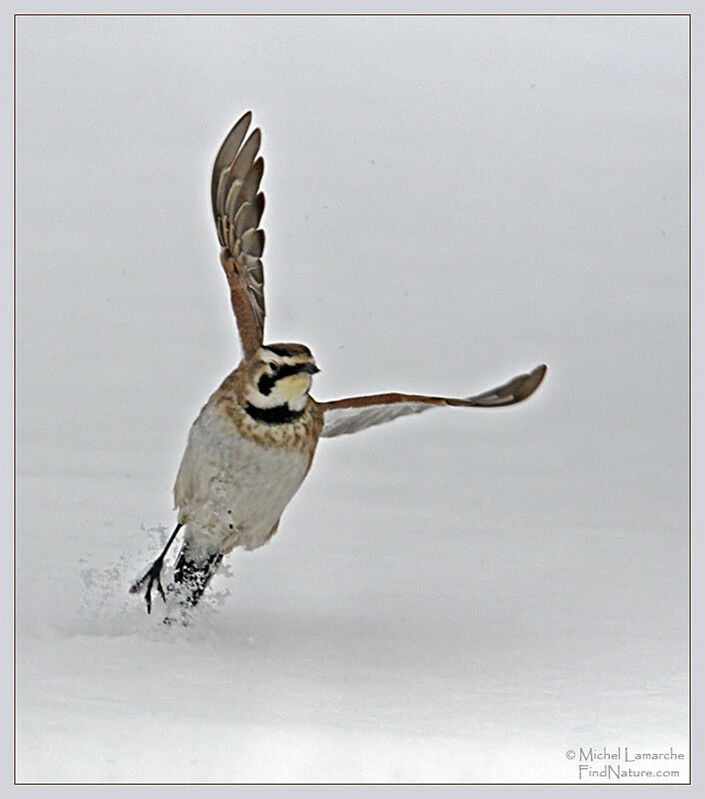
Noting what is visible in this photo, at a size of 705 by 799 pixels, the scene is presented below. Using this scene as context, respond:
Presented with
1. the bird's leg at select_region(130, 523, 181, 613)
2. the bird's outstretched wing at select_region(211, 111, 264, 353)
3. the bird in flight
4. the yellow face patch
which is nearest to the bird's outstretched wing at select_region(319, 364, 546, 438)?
the bird in flight

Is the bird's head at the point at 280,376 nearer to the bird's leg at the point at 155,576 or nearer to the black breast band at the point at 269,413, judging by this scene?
the black breast band at the point at 269,413

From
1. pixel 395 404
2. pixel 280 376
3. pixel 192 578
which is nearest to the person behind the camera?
pixel 280 376

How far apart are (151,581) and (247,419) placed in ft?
1.46

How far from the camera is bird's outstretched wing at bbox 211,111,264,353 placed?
12.6ft

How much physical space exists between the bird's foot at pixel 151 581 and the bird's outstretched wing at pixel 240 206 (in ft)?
1.85

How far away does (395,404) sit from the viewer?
3.68 m

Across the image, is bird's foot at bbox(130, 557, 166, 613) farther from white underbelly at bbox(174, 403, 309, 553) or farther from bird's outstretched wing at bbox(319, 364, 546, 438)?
bird's outstretched wing at bbox(319, 364, 546, 438)

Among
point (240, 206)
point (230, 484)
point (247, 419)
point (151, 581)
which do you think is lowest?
point (151, 581)

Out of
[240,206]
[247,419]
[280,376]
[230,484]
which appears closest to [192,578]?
[230,484]

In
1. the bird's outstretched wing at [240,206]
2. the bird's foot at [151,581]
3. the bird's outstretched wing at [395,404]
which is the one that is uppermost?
the bird's outstretched wing at [240,206]

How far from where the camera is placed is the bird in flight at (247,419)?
357cm

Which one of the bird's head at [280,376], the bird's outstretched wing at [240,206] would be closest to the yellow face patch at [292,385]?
the bird's head at [280,376]

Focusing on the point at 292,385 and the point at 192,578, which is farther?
the point at 192,578

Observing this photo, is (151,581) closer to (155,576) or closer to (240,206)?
(155,576)
